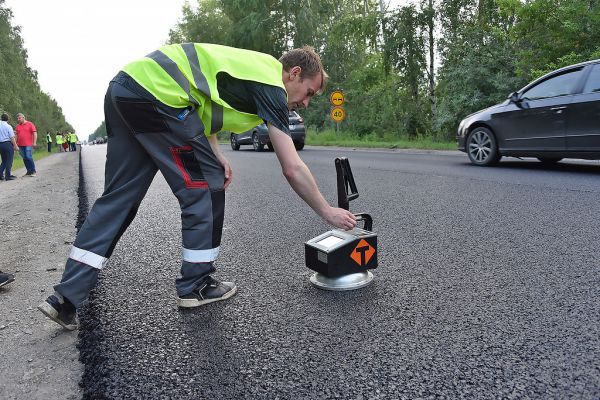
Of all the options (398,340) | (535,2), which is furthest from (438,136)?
(398,340)

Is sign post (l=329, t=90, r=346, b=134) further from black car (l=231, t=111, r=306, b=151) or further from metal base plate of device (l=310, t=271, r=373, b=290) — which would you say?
metal base plate of device (l=310, t=271, r=373, b=290)

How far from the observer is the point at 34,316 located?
236cm

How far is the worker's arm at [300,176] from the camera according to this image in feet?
6.99

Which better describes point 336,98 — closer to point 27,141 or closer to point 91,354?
point 27,141

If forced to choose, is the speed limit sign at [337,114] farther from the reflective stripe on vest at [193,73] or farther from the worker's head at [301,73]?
the reflective stripe on vest at [193,73]

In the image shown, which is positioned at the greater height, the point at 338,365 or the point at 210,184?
the point at 210,184

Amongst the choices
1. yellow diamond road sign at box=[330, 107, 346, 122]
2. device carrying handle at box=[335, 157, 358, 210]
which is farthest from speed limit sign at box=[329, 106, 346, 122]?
device carrying handle at box=[335, 157, 358, 210]

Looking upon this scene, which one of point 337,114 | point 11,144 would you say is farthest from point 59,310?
point 337,114

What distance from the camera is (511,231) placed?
12.1 feet

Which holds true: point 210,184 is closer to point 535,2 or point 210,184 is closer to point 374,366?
point 374,366

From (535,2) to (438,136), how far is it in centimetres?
521

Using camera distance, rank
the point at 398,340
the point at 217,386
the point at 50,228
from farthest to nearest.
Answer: the point at 50,228 → the point at 398,340 → the point at 217,386

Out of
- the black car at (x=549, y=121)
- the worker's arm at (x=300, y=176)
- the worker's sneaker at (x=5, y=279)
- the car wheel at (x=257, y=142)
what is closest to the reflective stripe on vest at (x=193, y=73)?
the worker's arm at (x=300, y=176)

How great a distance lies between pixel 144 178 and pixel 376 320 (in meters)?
1.30
